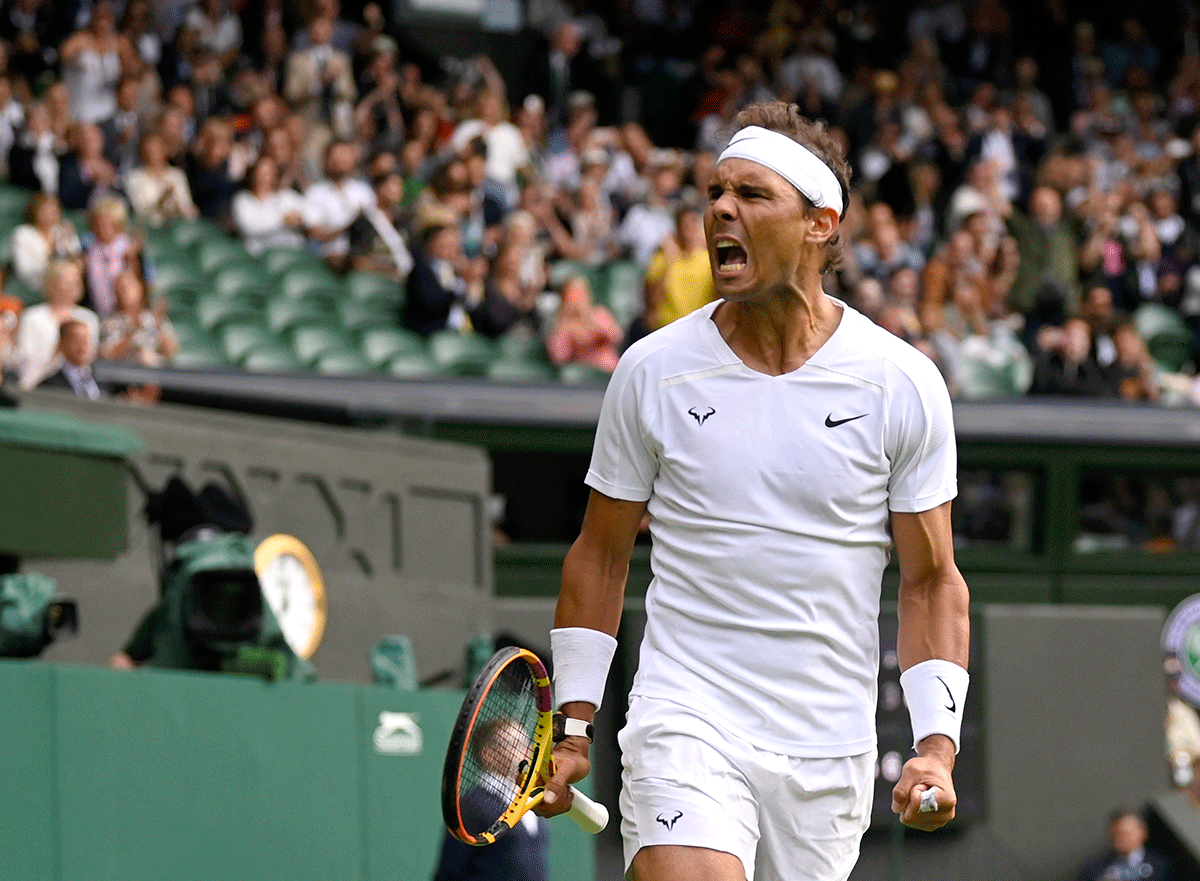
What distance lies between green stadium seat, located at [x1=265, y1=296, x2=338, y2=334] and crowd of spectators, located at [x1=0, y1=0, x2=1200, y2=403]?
414mm

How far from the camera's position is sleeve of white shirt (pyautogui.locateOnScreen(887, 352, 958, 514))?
3.85 metres

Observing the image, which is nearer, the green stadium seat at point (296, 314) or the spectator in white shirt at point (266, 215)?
the green stadium seat at point (296, 314)

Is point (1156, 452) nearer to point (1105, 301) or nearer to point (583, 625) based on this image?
point (1105, 301)

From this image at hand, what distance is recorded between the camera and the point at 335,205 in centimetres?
1377

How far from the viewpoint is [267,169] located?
13258 millimetres

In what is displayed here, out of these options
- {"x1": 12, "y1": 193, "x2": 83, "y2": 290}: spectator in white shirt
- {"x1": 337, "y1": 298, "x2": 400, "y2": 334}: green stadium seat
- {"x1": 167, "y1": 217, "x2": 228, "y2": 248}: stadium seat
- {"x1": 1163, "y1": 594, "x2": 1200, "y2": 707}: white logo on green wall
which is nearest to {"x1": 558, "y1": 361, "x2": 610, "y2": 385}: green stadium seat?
{"x1": 337, "y1": 298, "x2": 400, "y2": 334}: green stadium seat

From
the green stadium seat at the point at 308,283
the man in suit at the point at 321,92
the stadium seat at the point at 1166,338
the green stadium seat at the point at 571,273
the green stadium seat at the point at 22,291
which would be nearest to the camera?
the green stadium seat at the point at 22,291

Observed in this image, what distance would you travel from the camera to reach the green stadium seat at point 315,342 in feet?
42.1

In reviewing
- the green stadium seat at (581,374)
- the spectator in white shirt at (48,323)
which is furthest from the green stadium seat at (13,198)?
the green stadium seat at (581,374)

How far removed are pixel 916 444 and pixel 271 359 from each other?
9.12 metres

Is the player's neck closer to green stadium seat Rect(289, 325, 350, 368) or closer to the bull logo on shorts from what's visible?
the bull logo on shorts

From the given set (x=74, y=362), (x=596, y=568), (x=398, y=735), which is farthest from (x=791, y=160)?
(x=74, y=362)

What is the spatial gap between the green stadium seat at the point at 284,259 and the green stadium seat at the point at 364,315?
43cm

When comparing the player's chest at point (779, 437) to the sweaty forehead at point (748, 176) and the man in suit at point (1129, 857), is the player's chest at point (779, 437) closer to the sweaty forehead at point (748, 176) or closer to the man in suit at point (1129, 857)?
the sweaty forehead at point (748, 176)
